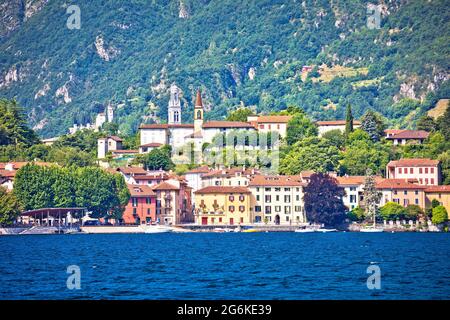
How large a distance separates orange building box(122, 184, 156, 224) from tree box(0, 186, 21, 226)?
57.4 feet

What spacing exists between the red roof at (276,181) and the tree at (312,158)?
7.40m

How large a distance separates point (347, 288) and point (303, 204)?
Answer: 77077 mm

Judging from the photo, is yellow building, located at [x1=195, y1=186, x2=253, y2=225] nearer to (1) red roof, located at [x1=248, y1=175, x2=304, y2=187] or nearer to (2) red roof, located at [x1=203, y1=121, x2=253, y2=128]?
(1) red roof, located at [x1=248, y1=175, x2=304, y2=187]

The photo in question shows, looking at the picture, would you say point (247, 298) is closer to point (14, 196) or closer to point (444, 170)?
point (14, 196)

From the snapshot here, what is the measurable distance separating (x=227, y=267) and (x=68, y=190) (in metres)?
57.1

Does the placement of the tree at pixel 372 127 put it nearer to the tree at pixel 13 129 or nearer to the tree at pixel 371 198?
the tree at pixel 371 198

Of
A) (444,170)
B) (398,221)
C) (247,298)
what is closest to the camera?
(247,298)

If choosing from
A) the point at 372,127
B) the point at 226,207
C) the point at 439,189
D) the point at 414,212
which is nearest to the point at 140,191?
the point at 226,207

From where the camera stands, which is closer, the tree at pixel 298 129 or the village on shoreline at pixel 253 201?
the village on shoreline at pixel 253 201

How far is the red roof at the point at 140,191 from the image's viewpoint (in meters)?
142

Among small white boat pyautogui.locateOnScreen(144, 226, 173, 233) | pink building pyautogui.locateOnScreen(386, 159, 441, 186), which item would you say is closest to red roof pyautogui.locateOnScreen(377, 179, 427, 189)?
pink building pyautogui.locateOnScreen(386, 159, 441, 186)

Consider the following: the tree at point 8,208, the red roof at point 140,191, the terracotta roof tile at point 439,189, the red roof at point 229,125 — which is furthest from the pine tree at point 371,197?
the red roof at point 229,125
